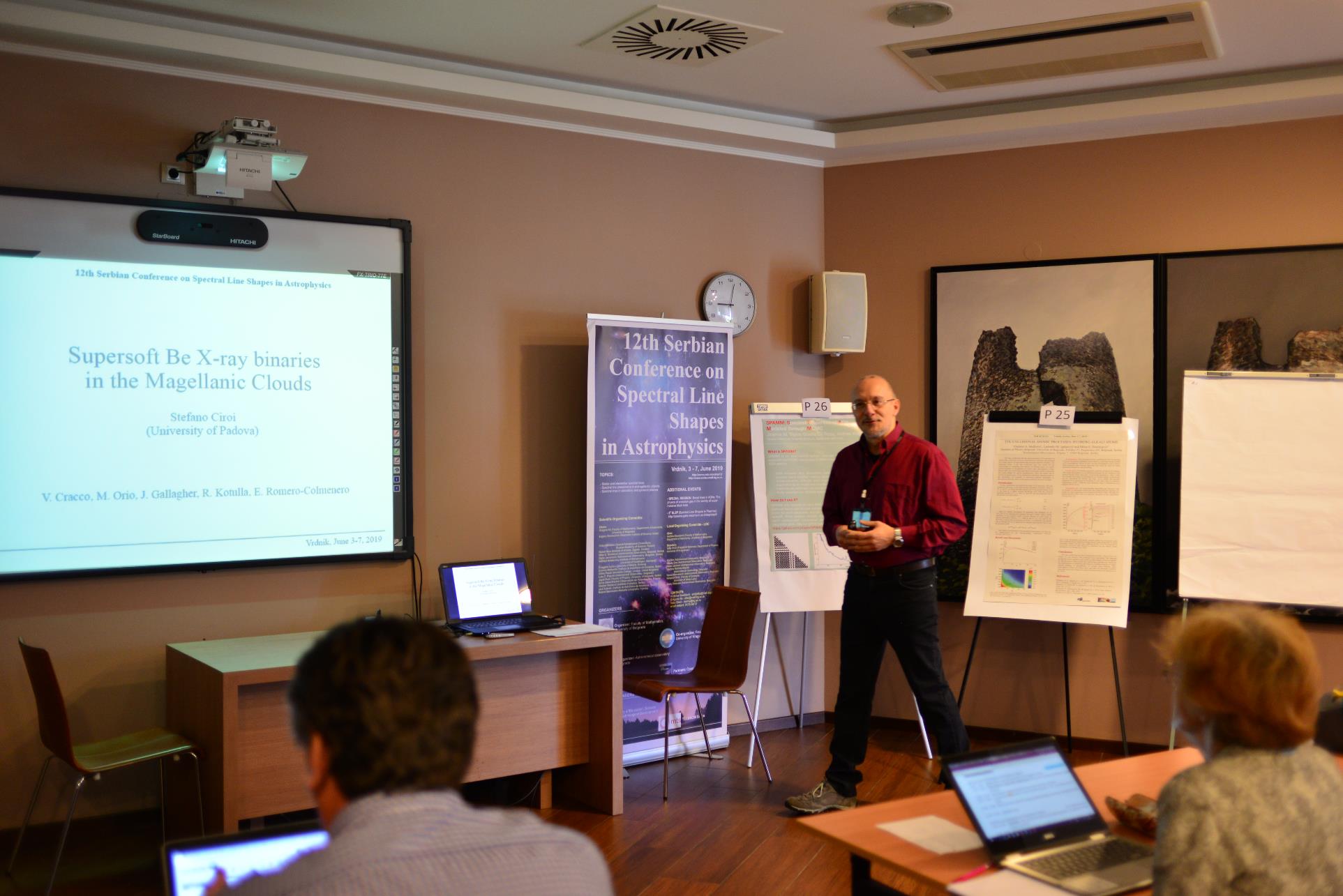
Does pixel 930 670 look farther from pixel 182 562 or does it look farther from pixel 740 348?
pixel 182 562

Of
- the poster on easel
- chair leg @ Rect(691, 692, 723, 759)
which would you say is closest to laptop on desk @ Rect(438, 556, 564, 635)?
chair leg @ Rect(691, 692, 723, 759)

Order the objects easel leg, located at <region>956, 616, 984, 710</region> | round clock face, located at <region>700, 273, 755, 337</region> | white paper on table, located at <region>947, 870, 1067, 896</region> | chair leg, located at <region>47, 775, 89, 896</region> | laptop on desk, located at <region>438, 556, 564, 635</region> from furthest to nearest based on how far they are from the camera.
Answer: round clock face, located at <region>700, 273, 755, 337</region> → easel leg, located at <region>956, 616, 984, 710</region> → laptop on desk, located at <region>438, 556, 564, 635</region> → chair leg, located at <region>47, 775, 89, 896</region> → white paper on table, located at <region>947, 870, 1067, 896</region>

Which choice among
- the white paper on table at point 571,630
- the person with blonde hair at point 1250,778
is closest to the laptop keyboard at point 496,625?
the white paper on table at point 571,630

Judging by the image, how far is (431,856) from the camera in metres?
1.23

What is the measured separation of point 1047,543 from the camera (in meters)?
5.19

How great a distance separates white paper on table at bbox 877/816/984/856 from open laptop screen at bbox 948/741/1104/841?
6cm

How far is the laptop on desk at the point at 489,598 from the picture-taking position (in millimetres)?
4488

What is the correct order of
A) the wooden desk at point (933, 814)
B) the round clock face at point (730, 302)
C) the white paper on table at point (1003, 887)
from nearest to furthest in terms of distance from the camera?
the white paper on table at point (1003, 887) → the wooden desk at point (933, 814) → the round clock face at point (730, 302)

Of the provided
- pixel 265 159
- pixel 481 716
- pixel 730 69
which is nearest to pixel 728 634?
pixel 481 716

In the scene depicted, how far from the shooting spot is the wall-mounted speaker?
19.2 feet

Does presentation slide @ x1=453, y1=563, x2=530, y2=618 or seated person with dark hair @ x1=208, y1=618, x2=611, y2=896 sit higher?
seated person with dark hair @ x1=208, y1=618, x2=611, y2=896

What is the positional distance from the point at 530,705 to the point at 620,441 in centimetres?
134

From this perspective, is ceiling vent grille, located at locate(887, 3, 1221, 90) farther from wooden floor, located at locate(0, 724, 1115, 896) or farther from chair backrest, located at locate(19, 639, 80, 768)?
chair backrest, located at locate(19, 639, 80, 768)

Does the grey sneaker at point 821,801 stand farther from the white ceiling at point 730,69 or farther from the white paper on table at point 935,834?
the white ceiling at point 730,69
